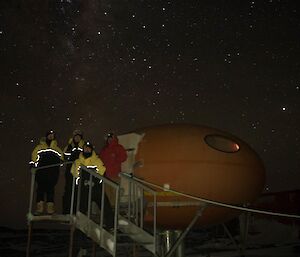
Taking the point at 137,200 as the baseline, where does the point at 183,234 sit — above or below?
below

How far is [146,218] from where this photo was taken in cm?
1059

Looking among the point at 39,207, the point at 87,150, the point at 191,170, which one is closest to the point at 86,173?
the point at 87,150

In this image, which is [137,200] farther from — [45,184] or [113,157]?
[45,184]

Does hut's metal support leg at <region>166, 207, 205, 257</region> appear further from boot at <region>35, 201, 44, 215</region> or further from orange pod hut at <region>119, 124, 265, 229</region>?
boot at <region>35, 201, 44, 215</region>

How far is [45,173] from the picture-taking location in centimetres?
984

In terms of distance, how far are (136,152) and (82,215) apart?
8.00 ft

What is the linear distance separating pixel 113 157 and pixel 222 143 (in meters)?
3.08

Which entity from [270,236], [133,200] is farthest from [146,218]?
[270,236]

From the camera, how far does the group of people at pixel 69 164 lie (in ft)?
31.3

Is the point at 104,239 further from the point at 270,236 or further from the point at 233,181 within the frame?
the point at 270,236

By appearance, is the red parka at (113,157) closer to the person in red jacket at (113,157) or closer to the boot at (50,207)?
the person in red jacket at (113,157)

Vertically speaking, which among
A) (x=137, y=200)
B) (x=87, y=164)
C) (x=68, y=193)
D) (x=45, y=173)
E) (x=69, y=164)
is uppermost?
(x=69, y=164)

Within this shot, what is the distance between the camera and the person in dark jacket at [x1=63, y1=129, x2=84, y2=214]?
9.64 m

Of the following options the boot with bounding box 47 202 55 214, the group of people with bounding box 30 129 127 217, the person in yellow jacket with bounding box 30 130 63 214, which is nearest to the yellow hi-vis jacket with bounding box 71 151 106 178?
the group of people with bounding box 30 129 127 217
